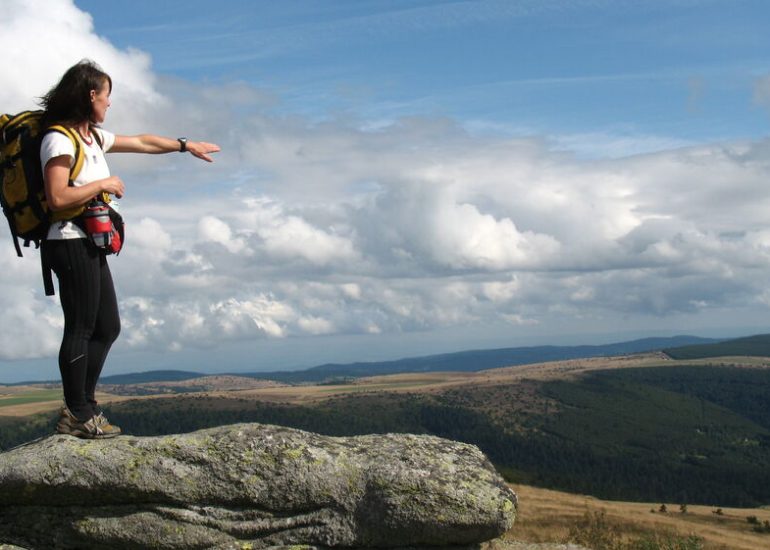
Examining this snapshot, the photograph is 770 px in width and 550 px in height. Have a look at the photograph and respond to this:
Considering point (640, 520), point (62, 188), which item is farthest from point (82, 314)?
point (640, 520)

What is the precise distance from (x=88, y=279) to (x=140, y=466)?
3351mm

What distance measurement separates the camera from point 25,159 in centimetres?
1060

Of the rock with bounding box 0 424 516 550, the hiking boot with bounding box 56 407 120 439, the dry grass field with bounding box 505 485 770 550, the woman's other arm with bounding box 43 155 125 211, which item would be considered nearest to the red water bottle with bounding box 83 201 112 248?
the woman's other arm with bounding box 43 155 125 211

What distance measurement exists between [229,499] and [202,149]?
6127mm

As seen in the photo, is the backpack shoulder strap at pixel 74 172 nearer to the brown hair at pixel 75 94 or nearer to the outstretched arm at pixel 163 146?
the brown hair at pixel 75 94

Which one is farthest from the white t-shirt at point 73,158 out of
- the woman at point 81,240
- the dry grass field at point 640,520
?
the dry grass field at point 640,520

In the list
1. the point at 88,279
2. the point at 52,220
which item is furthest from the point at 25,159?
the point at 88,279

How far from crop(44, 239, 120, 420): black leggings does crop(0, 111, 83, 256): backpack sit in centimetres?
42

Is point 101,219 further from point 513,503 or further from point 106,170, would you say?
point 513,503

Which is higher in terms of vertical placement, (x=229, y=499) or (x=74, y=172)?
(x=74, y=172)

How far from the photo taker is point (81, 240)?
11.0 meters

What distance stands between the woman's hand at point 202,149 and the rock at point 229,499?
16.3ft

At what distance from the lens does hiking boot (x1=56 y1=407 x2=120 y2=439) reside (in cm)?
1234

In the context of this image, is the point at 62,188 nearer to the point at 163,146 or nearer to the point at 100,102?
the point at 100,102
